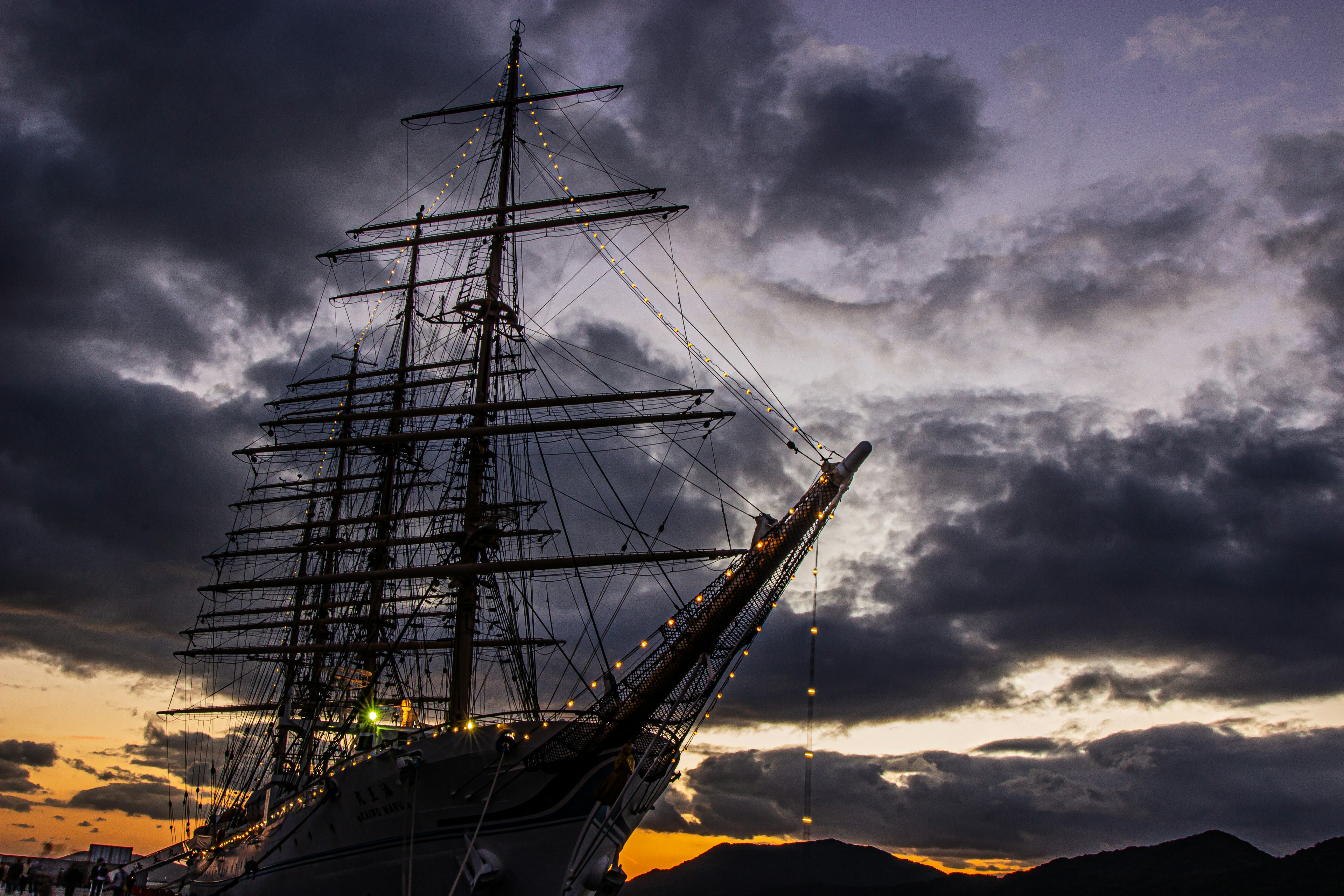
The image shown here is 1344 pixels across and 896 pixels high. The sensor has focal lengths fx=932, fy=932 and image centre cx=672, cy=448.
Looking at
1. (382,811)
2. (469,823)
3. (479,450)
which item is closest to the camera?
(469,823)

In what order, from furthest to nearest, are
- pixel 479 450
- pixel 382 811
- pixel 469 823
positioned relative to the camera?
pixel 479 450
pixel 382 811
pixel 469 823

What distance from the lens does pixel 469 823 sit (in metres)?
21.5

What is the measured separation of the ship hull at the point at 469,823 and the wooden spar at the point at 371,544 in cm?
828

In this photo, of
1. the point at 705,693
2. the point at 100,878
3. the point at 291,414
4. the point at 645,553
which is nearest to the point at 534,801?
the point at 705,693

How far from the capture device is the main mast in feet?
90.4

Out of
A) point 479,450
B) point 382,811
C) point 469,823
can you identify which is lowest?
point 469,823

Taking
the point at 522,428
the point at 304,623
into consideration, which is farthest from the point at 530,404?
the point at 304,623

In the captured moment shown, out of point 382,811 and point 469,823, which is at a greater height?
point 382,811

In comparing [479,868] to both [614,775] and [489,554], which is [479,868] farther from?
[489,554]

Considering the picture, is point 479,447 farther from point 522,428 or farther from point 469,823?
point 469,823

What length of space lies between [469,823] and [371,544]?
20682 mm

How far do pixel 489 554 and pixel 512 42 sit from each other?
21.1 metres

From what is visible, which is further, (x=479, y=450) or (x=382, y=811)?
(x=479, y=450)

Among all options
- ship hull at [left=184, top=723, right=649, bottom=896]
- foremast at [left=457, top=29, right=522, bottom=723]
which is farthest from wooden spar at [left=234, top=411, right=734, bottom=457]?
ship hull at [left=184, top=723, right=649, bottom=896]
